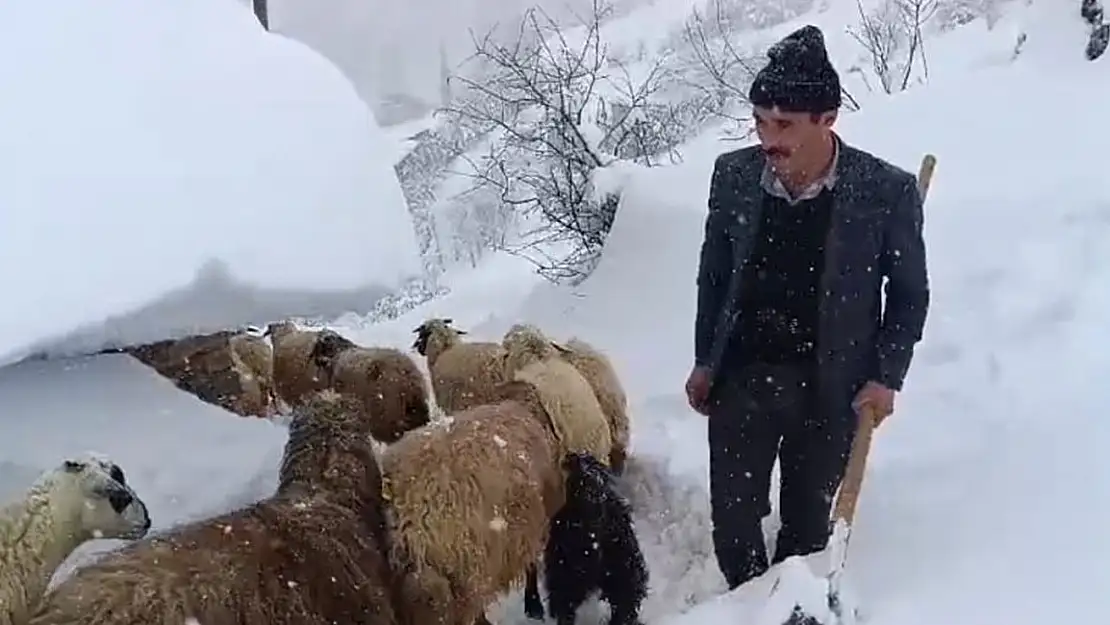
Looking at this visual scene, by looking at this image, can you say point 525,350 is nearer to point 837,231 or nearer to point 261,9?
point 837,231

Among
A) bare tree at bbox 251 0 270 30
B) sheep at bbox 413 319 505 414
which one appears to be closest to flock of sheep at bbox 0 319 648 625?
sheep at bbox 413 319 505 414

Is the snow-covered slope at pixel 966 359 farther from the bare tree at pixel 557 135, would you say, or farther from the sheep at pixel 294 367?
the sheep at pixel 294 367

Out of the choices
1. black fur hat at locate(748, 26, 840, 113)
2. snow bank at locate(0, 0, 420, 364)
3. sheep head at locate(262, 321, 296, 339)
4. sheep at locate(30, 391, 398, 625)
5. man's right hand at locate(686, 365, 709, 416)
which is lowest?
sheep head at locate(262, 321, 296, 339)

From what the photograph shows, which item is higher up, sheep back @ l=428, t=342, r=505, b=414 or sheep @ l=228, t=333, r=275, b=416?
sheep back @ l=428, t=342, r=505, b=414

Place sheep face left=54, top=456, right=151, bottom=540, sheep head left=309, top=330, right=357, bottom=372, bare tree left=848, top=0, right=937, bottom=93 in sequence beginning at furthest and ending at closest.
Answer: bare tree left=848, top=0, right=937, bottom=93 → sheep head left=309, top=330, right=357, bottom=372 → sheep face left=54, top=456, right=151, bottom=540

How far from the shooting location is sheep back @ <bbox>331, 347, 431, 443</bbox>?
534cm

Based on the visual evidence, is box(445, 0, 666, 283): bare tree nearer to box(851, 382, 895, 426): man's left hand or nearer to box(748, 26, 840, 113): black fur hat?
box(851, 382, 895, 426): man's left hand

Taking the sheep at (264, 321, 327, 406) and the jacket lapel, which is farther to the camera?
the sheep at (264, 321, 327, 406)

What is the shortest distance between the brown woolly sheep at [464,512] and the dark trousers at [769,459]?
66 centimetres

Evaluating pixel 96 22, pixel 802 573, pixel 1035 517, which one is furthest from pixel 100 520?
pixel 1035 517

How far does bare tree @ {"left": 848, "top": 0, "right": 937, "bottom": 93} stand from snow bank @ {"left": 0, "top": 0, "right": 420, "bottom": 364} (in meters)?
11.3

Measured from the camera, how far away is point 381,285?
5637mm

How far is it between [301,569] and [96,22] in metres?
3.44

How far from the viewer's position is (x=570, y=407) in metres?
4.63
